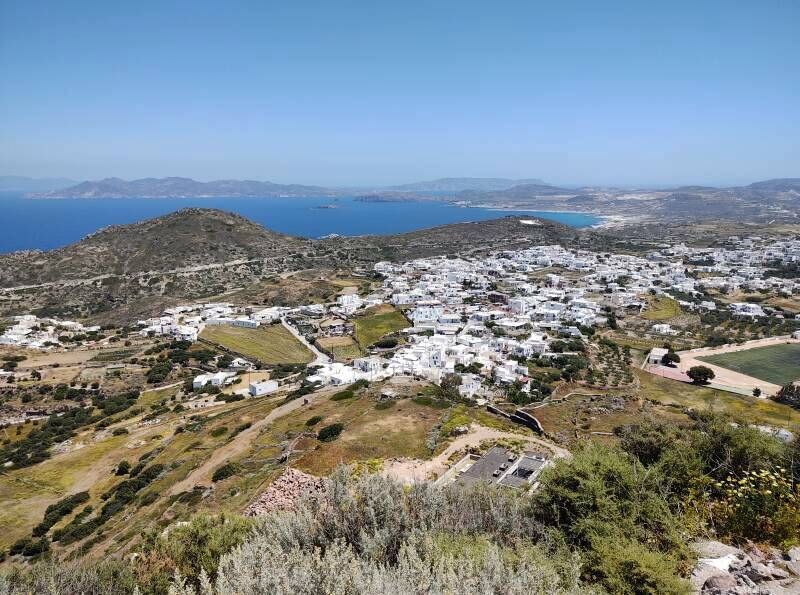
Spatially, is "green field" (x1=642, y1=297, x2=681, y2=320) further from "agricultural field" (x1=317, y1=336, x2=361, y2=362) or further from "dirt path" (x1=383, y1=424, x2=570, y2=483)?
"dirt path" (x1=383, y1=424, x2=570, y2=483)

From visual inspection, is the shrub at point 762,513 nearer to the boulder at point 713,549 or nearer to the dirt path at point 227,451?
the boulder at point 713,549

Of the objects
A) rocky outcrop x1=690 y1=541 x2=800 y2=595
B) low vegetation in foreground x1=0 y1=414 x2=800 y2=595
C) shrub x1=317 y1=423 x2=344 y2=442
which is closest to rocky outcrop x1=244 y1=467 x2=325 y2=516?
low vegetation in foreground x1=0 y1=414 x2=800 y2=595

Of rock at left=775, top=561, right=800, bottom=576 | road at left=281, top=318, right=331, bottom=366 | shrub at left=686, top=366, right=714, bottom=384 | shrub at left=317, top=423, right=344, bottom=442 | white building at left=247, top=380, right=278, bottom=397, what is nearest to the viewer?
rock at left=775, top=561, right=800, bottom=576

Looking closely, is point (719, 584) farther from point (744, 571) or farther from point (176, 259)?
point (176, 259)

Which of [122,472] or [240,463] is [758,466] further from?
[122,472]

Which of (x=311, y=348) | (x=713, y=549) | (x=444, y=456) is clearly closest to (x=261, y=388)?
(x=311, y=348)
